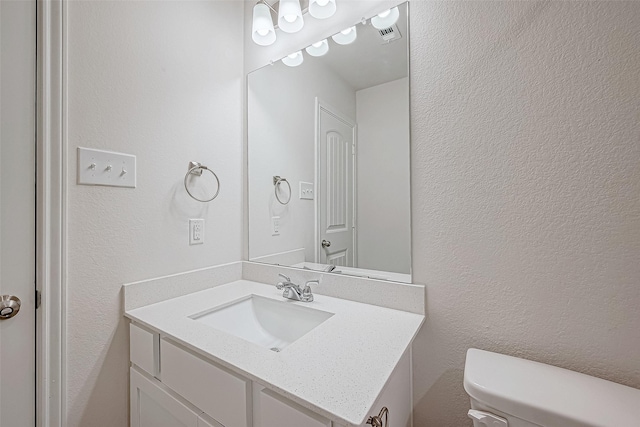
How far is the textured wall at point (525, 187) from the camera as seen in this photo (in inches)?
28.6

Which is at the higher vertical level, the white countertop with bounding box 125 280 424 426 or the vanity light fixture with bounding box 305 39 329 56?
the vanity light fixture with bounding box 305 39 329 56

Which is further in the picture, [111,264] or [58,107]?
[111,264]

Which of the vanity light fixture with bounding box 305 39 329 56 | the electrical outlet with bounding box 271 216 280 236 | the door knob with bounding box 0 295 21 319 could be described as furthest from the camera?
the electrical outlet with bounding box 271 216 280 236

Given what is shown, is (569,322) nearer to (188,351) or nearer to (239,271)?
(188,351)

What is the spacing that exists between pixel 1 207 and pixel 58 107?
36cm

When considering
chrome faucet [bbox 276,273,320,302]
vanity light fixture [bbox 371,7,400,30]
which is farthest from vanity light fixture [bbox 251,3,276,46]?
chrome faucet [bbox 276,273,320,302]

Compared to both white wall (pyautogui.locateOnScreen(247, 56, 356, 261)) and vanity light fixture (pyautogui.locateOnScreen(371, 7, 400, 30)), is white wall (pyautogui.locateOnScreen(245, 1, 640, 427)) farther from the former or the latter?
white wall (pyautogui.locateOnScreen(247, 56, 356, 261))

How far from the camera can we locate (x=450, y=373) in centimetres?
96

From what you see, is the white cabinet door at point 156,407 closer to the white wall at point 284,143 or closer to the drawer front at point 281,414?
the drawer front at point 281,414

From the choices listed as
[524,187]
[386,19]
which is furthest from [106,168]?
[524,187]

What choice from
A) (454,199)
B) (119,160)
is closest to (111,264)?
(119,160)

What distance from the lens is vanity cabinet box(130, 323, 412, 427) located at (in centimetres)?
63

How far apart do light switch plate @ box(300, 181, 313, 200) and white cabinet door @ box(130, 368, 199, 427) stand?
0.94m

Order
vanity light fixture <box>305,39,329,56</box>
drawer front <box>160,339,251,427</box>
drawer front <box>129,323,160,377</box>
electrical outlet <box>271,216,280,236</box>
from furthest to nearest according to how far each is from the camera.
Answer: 1. electrical outlet <box>271,216,280,236</box>
2. vanity light fixture <box>305,39,329,56</box>
3. drawer front <box>129,323,160,377</box>
4. drawer front <box>160,339,251,427</box>
